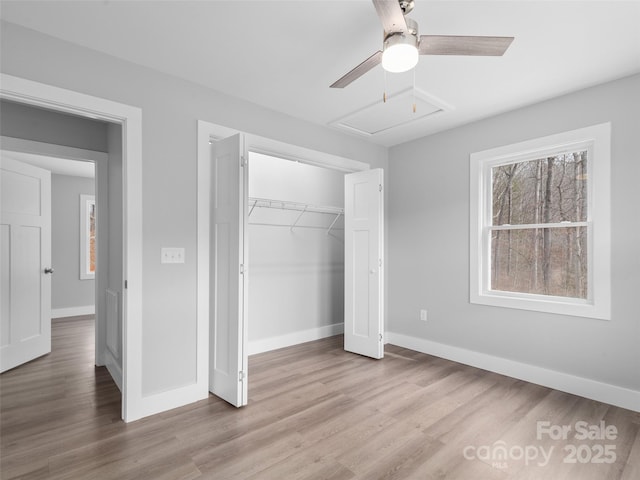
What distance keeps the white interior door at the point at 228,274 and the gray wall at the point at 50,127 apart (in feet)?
4.77

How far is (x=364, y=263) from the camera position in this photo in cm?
397

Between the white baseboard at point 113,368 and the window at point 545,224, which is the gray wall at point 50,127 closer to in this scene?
the white baseboard at point 113,368

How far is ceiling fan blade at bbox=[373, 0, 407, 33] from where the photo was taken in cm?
150

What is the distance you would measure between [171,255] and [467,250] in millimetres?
2944

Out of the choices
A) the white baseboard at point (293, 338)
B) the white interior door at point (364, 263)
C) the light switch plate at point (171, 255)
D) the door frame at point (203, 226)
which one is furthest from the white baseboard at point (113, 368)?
the white interior door at point (364, 263)

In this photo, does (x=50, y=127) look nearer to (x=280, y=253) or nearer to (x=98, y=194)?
(x=98, y=194)

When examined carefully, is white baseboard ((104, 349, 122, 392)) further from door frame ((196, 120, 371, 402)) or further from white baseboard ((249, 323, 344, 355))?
white baseboard ((249, 323, 344, 355))

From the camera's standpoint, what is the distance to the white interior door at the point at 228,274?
8.69ft

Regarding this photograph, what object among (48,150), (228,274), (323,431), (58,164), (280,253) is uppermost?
(58,164)

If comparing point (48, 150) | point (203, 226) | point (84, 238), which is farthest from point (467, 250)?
point (84, 238)

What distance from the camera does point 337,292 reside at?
16.3 ft

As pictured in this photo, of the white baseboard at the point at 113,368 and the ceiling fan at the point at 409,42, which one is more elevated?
the ceiling fan at the point at 409,42

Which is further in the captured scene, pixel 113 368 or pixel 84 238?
pixel 84 238

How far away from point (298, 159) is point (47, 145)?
2.30 metres
